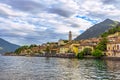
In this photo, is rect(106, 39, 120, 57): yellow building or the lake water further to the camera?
rect(106, 39, 120, 57): yellow building

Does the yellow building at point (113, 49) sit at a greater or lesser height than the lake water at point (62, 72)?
greater

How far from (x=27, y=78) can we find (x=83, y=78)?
26.3 ft

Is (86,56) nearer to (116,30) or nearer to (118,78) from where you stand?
(116,30)

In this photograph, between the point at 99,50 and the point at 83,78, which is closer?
the point at 83,78

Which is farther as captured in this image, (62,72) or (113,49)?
(113,49)

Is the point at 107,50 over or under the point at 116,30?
under

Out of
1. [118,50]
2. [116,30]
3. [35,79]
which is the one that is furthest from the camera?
[116,30]

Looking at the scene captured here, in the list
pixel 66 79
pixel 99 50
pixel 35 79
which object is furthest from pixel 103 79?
pixel 99 50

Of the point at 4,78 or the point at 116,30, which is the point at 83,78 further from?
the point at 116,30

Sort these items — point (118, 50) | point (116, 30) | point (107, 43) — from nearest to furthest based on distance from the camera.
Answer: point (118, 50), point (107, 43), point (116, 30)

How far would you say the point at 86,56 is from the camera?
144 m

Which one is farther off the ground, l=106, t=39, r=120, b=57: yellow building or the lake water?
l=106, t=39, r=120, b=57: yellow building

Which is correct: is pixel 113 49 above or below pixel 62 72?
above

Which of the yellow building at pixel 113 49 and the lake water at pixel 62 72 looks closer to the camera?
the lake water at pixel 62 72
